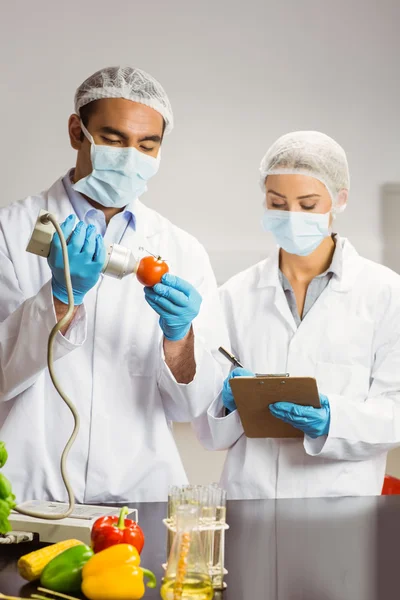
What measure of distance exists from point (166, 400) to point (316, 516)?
475mm

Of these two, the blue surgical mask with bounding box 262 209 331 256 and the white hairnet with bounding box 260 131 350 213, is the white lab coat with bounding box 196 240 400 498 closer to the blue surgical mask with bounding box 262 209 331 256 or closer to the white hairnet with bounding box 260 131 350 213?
the blue surgical mask with bounding box 262 209 331 256

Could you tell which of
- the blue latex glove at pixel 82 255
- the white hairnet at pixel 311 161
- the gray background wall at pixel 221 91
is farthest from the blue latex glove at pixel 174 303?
the gray background wall at pixel 221 91

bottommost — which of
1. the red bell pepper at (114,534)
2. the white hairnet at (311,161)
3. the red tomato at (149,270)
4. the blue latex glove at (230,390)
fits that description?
the red bell pepper at (114,534)

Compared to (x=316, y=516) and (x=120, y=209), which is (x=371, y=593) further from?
(x=120, y=209)

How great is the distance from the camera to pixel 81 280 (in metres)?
1.54

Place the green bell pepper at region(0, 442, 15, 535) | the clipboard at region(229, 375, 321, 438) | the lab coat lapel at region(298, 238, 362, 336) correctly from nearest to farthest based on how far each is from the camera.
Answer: the green bell pepper at region(0, 442, 15, 535), the clipboard at region(229, 375, 321, 438), the lab coat lapel at region(298, 238, 362, 336)

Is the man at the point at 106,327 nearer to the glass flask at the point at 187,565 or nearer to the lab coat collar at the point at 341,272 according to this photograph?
the lab coat collar at the point at 341,272

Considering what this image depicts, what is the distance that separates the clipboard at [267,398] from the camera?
1740mm

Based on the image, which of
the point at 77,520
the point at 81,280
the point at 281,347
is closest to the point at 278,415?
the point at 281,347

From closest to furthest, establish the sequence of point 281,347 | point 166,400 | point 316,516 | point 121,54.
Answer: point 316,516 → point 166,400 → point 281,347 → point 121,54

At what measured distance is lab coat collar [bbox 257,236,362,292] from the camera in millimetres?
2070

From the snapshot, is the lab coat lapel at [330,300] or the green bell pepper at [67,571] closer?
the green bell pepper at [67,571]

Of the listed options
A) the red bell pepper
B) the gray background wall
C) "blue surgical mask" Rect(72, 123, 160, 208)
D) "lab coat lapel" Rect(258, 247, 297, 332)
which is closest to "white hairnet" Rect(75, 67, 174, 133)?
"blue surgical mask" Rect(72, 123, 160, 208)

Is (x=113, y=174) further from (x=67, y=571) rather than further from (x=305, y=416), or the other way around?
(x=67, y=571)
